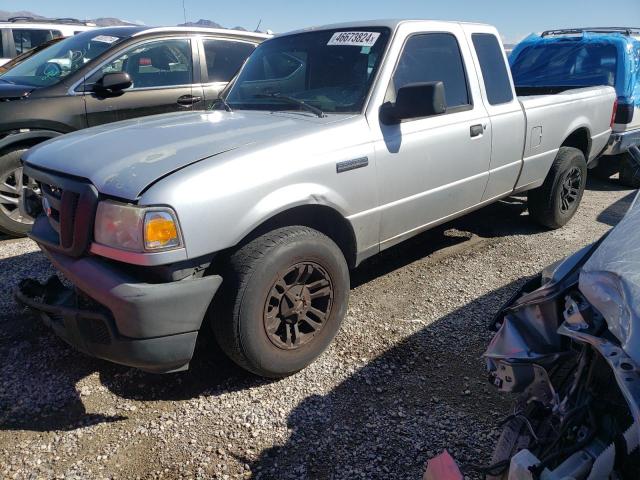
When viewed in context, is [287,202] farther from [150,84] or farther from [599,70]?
[599,70]

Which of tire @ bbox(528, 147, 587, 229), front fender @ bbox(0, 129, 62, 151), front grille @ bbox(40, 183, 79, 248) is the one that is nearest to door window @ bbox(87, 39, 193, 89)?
front fender @ bbox(0, 129, 62, 151)

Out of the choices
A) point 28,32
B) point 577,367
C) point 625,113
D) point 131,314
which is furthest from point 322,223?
point 28,32

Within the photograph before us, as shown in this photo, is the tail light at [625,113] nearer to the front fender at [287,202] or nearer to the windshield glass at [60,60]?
the front fender at [287,202]

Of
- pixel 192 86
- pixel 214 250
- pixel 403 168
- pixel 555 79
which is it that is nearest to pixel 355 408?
pixel 214 250

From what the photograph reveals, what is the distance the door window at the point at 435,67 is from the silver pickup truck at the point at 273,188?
0.5 inches

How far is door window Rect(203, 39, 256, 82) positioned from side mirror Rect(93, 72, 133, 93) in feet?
3.35

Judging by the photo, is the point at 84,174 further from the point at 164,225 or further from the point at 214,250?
the point at 214,250

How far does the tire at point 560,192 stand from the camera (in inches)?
192

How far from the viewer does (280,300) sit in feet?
9.10

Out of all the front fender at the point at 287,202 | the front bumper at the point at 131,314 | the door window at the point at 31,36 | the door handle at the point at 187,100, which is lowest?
the front bumper at the point at 131,314

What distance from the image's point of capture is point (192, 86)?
18.2 ft

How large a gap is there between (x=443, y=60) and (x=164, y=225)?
2518 mm

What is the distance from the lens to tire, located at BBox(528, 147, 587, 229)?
4879 millimetres

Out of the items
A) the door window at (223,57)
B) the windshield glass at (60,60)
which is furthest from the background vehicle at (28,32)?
the door window at (223,57)
